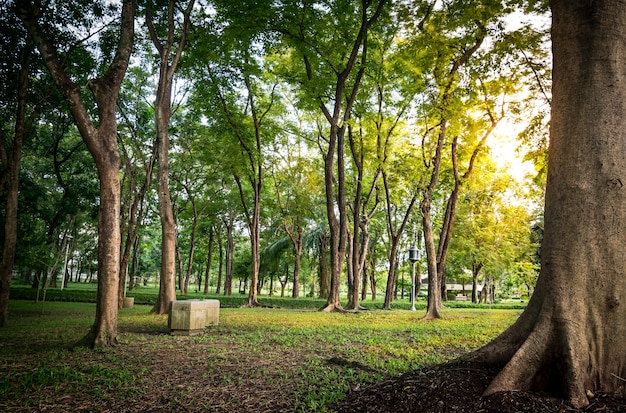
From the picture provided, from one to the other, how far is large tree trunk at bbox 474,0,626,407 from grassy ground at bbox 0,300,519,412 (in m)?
2.14

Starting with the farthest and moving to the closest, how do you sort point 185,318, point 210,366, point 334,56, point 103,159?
point 334,56, point 185,318, point 103,159, point 210,366

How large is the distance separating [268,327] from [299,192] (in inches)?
706

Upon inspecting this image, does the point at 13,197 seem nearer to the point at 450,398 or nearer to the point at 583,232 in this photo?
the point at 450,398

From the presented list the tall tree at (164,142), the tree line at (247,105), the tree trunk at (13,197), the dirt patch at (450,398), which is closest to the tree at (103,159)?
the tree line at (247,105)

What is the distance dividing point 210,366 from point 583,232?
16.2 feet

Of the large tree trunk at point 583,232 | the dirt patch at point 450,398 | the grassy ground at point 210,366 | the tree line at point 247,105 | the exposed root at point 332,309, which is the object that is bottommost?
the exposed root at point 332,309

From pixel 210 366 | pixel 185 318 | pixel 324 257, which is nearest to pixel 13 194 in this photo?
pixel 185 318

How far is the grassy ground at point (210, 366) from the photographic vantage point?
4.25 meters

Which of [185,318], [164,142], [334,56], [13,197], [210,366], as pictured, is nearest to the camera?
[210,366]

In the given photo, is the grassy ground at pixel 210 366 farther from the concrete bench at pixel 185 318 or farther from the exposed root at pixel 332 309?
the exposed root at pixel 332 309

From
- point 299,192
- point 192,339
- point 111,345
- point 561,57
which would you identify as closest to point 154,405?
point 111,345

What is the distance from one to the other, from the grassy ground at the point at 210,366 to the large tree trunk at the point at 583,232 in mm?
2136

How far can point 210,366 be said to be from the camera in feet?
18.9

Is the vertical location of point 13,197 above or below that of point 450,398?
above
